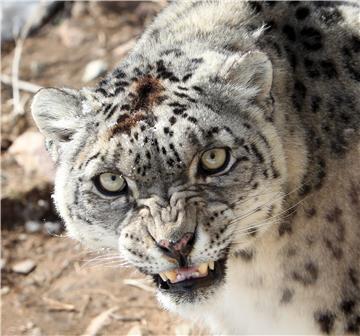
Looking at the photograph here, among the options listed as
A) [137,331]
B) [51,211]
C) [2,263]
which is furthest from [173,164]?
[51,211]

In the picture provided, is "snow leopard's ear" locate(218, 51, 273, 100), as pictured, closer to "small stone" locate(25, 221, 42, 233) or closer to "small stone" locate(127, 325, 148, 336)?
"small stone" locate(127, 325, 148, 336)

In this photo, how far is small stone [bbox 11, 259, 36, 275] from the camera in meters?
6.21

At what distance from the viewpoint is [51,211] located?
655cm

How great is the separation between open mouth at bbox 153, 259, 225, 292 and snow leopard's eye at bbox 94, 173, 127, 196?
1.39 ft

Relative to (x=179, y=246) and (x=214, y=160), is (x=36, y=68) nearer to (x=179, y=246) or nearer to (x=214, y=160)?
(x=214, y=160)

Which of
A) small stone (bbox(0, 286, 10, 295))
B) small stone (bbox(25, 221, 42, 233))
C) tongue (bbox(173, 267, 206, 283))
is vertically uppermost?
small stone (bbox(25, 221, 42, 233))

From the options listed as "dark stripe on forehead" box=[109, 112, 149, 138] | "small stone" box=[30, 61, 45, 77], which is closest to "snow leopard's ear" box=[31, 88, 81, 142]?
"dark stripe on forehead" box=[109, 112, 149, 138]

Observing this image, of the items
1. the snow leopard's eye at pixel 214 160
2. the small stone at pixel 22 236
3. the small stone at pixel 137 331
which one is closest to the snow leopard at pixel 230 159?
the snow leopard's eye at pixel 214 160

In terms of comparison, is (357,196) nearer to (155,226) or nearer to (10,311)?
(155,226)

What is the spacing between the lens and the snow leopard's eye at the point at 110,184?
3709 millimetres

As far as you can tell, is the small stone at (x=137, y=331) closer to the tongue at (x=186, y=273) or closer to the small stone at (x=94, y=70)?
the tongue at (x=186, y=273)

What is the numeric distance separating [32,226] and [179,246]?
3.21 meters

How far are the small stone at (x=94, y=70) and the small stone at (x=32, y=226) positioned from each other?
5.39 feet

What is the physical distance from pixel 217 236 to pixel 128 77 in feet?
2.77
